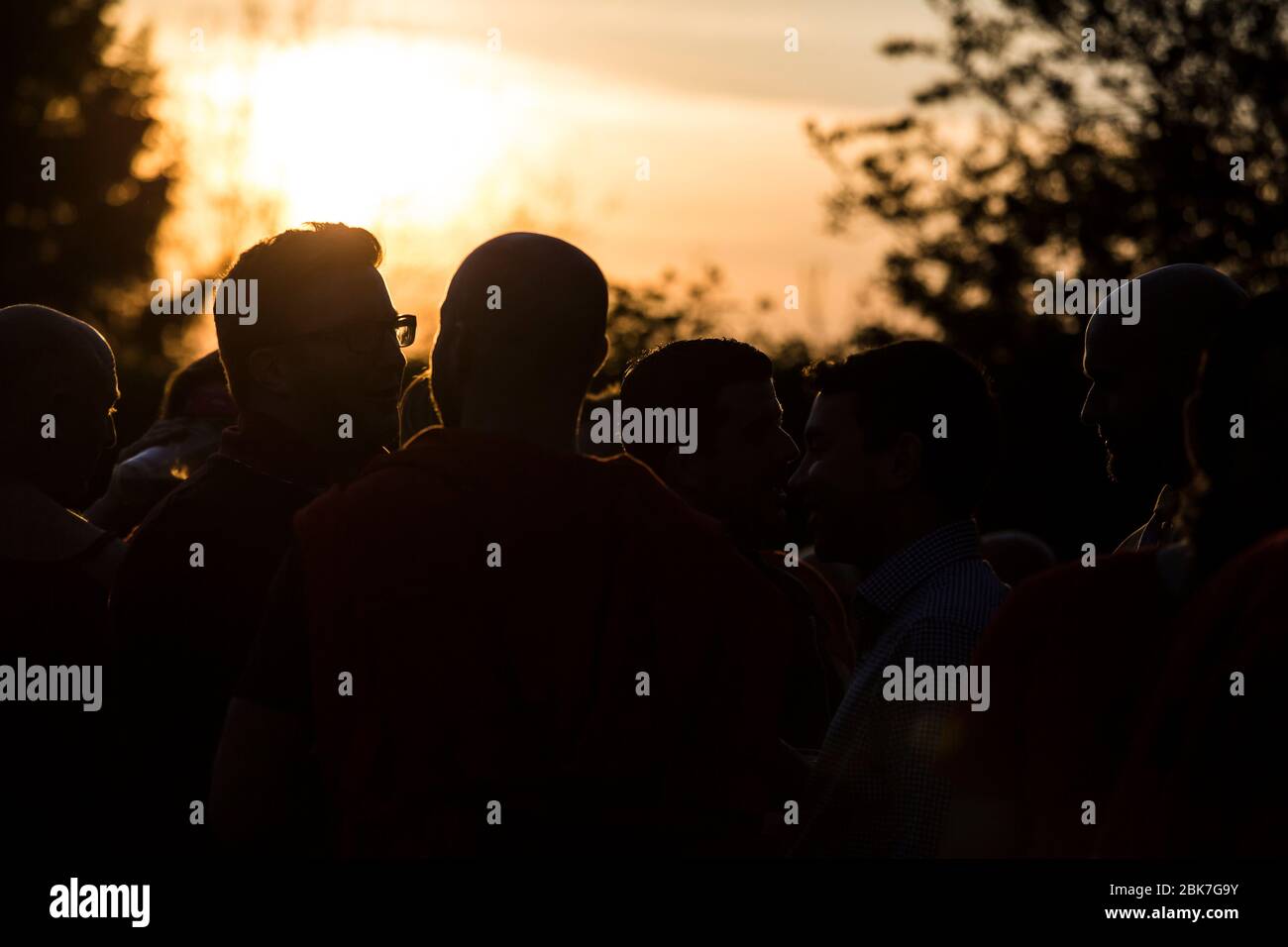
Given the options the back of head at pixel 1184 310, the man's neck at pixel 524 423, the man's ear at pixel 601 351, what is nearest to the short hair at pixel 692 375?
the back of head at pixel 1184 310

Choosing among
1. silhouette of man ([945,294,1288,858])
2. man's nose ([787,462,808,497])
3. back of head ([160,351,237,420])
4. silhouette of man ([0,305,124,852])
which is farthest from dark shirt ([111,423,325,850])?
back of head ([160,351,237,420])

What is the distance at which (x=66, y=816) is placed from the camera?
12.2 feet

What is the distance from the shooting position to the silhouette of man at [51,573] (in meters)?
3.69

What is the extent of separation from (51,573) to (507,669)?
157 cm

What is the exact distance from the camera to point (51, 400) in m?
3.93

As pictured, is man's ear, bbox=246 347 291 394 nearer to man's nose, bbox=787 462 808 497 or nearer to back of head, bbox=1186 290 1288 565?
man's nose, bbox=787 462 808 497

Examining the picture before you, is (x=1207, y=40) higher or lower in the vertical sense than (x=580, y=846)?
higher

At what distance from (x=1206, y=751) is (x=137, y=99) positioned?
32341 mm

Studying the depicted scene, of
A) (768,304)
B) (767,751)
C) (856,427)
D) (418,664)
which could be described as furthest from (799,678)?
(768,304)

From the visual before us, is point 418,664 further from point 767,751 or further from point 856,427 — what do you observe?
point 856,427

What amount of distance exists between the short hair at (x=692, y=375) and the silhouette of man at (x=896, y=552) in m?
0.58

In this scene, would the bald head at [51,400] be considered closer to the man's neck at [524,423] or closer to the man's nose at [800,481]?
the man's neck at [524,423]
